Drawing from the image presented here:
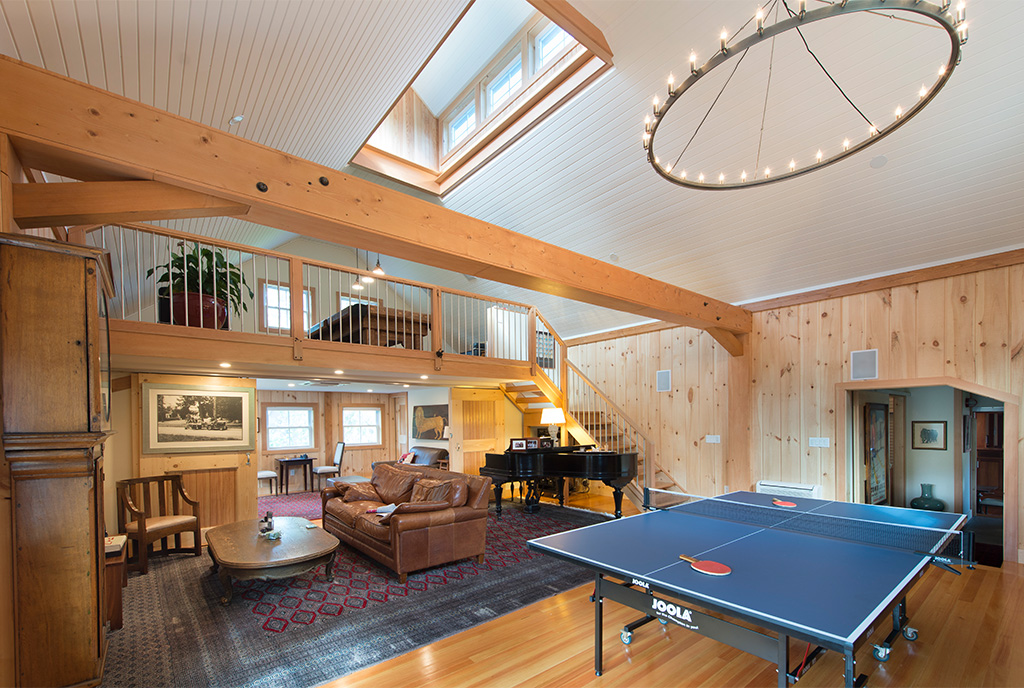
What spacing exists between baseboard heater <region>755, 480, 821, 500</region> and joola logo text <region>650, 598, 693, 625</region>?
4389 millimetres

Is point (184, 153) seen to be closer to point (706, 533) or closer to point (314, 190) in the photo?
point (314, 190)

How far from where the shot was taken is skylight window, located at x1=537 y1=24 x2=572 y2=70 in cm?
531

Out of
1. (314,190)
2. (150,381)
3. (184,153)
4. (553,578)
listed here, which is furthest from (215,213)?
(150,381)

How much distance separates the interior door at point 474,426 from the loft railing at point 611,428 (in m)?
1.58

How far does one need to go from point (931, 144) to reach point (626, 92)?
2.63 meters

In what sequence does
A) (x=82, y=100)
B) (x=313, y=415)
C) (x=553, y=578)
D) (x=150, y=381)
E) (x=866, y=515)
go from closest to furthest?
(x=82, y=100)
(x=866, y=515)
(x=553, y=578)
(x=150, y=381)
(x=313, y=415)

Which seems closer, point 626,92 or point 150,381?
point 626,92

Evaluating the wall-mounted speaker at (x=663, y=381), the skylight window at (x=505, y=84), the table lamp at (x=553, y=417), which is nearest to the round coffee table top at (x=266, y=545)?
the table lamp at (x=553, y=417)

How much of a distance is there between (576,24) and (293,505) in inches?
330

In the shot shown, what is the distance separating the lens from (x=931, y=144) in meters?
4.08

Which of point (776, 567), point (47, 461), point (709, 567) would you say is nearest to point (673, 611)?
point (709, 567)

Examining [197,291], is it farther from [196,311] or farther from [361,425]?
[361,425]

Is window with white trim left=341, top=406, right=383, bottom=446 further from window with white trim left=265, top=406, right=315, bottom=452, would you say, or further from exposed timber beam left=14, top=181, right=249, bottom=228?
exposed timber beam left=14, top=181, right=249, bottom=228

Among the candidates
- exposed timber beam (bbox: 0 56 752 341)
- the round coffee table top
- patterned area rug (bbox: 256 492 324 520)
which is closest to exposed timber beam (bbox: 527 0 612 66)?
exposed timber beam (bbox: 0 56 752 341)
